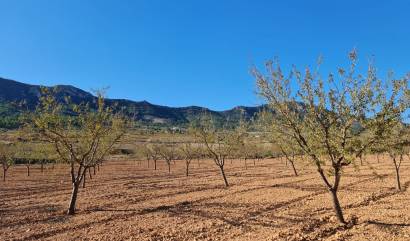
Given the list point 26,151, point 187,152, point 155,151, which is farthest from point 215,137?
point 26,151

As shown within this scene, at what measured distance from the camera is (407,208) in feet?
62.9

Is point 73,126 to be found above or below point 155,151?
above

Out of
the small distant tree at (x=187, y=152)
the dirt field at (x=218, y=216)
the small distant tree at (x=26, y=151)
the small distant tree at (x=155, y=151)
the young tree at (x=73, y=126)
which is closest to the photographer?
the dirt field at (x=218, y=216)

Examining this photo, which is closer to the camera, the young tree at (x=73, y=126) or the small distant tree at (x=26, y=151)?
the young tree at (x=73, y=126)

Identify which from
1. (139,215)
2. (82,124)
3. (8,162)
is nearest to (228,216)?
(139,215)

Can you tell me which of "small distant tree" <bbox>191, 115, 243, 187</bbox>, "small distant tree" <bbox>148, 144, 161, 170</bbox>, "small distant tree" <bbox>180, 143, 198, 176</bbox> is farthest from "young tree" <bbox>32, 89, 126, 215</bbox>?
"small distant tree" <bbox>148, 144, 161, 170</bbox>

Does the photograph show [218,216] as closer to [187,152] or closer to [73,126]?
[73,126]

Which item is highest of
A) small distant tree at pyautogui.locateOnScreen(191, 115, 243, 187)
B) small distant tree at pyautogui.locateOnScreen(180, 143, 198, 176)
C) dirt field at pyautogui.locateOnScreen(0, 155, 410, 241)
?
small distant tree at pyautogui.locateOnScreen(191, 115, 243, 187)

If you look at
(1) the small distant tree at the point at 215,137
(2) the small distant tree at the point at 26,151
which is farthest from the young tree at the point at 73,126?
(2) the small distant tree at the point at 26,151

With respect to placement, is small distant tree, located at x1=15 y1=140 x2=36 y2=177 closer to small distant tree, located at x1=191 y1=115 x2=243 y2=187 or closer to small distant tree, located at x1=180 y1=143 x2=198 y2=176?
small distant tree, located at x1=180 y1=143 x2=198 y2=176

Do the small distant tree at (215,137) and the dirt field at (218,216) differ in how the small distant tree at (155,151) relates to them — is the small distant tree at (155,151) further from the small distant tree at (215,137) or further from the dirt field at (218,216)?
the dirt field at (218,216)

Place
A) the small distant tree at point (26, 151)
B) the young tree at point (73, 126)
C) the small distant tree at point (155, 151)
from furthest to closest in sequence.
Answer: the small distant tree at point (155, 151) → the small distant tree at point (26, 151) → the young tree at point (73, 126)

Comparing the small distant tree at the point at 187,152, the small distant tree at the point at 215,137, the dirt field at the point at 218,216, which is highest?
the small distant tree at the point at 215,137

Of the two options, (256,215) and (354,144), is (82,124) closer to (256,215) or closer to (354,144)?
(256,215)
